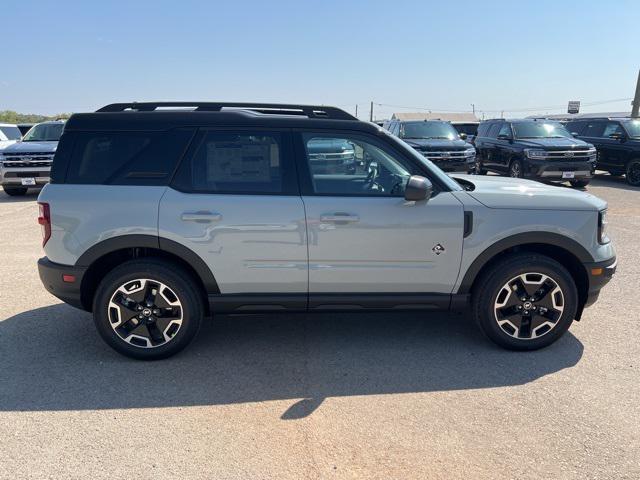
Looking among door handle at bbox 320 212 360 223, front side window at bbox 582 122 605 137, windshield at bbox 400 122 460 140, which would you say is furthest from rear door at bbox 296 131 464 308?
front side window at bbox 582 122 605 137

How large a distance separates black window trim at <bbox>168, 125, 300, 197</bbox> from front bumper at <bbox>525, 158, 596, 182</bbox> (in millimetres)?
10490

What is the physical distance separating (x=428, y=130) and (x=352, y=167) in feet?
36.2

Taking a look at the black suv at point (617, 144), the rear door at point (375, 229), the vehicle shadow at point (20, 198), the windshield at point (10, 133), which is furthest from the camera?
the windshield at point (10, 133)

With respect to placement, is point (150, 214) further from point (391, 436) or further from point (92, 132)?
point (391, 436)

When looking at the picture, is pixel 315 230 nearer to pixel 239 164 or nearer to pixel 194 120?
pixel 239 164

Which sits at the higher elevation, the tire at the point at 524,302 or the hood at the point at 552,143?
the hood at the point at 552,143

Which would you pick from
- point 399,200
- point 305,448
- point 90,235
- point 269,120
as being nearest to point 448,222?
point 399,200

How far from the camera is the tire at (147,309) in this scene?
3834 millimetres

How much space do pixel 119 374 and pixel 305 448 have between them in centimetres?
168

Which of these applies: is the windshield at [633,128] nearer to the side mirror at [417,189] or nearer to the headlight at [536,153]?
the headlight at [536,153]

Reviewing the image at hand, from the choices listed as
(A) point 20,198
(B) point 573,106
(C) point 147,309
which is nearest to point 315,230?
(C) point 147,309

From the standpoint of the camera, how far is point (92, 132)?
3.84m

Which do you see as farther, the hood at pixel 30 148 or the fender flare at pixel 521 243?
the hood at pixel 30 148

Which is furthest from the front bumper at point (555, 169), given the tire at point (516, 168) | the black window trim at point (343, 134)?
the black window trim at point (343, 134)
